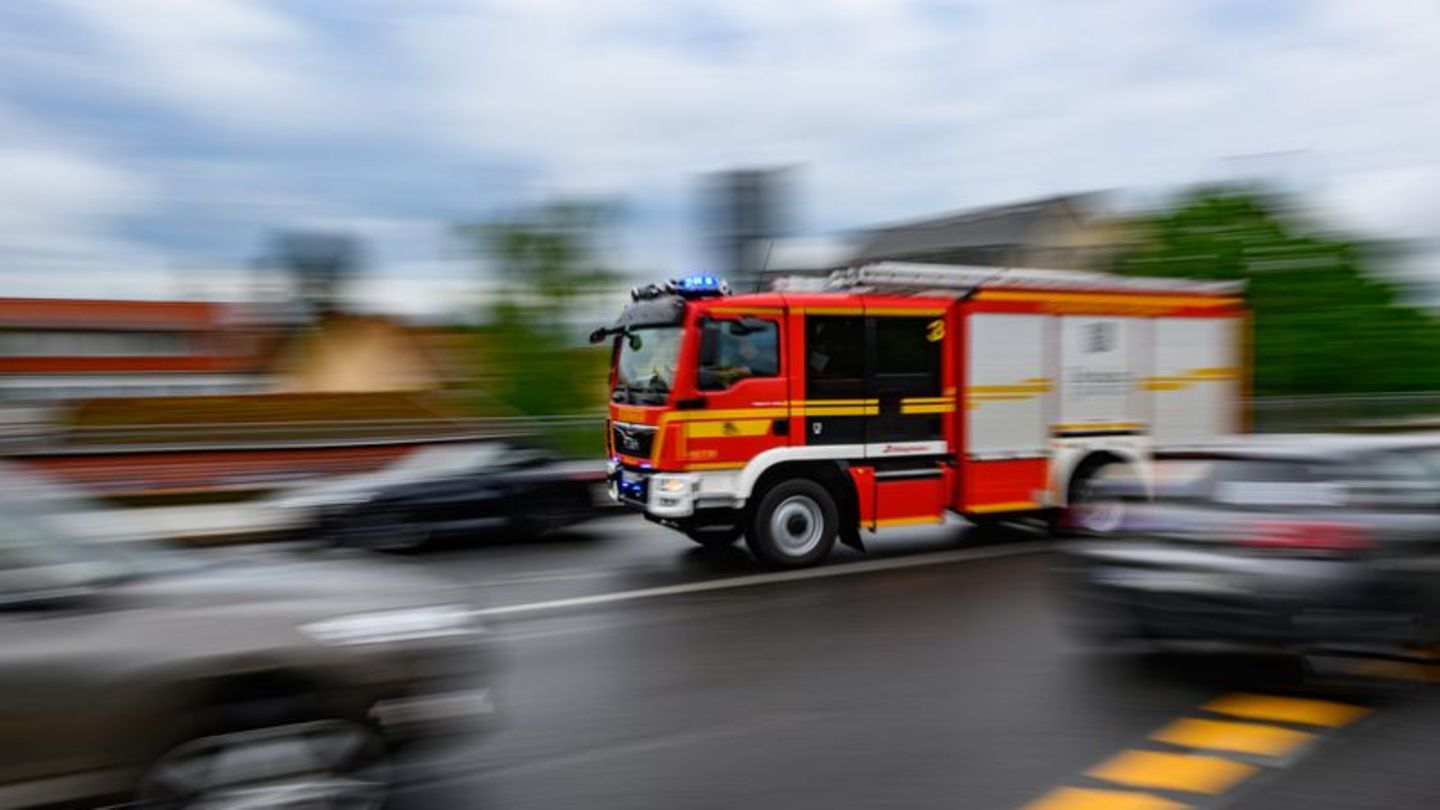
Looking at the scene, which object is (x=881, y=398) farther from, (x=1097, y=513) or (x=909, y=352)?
(x=1097, y=513)

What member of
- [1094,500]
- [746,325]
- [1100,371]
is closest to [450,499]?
[746,325]

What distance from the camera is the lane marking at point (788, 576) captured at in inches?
354

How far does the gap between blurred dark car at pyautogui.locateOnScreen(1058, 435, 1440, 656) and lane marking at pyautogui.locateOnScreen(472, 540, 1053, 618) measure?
3.69 metres

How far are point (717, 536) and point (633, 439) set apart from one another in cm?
171

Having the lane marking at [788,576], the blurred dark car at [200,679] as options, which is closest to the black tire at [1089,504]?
the lane marking at [788,576]

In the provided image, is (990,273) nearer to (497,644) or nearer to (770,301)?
(770,301)

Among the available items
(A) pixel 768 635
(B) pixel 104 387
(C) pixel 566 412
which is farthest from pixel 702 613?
(B) pixel 104 387

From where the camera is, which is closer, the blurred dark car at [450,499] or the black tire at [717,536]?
the black tire at [717,536]

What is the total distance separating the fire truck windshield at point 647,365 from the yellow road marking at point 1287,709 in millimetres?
5577

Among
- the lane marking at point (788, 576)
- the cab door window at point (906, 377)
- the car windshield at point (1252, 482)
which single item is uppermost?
the cab door window at point (906, 377)

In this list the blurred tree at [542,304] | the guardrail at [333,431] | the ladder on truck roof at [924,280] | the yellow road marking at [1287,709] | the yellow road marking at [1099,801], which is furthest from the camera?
the blurred tree at [542,304]

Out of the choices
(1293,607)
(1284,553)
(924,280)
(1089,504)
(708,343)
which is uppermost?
(924,280)

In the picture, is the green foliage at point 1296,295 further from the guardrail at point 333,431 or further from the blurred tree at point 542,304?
the blurred tree at point 542,304

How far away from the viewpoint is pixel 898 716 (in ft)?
18.7
